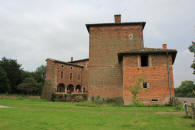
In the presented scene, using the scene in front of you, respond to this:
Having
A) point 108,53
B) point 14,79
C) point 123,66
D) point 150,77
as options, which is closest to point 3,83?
point 14,79

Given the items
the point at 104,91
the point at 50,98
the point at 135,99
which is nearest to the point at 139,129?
the point at 135,99

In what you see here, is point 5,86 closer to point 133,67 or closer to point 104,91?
point 104,91

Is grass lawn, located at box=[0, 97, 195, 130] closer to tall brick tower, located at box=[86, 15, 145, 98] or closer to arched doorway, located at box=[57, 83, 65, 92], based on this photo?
tall brick tower, located at box=[86, 15, 145, 98]

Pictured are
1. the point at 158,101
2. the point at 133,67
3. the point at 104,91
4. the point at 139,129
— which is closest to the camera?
the point at 139,129

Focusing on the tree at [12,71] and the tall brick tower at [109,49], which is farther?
the tree at [12,71]

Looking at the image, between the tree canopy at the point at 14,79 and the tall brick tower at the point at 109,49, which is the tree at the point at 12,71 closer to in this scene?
the tree canopy at the point at 14,79

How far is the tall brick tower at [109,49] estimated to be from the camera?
891 inches

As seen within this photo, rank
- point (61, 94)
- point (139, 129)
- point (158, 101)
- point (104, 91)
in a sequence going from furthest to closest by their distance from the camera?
point (61, 94) → point (104, 91) → point (158, 101) → point (139, 129)

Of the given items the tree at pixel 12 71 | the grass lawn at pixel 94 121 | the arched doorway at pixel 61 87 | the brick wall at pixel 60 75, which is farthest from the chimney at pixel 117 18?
the tree at pixel 12 71

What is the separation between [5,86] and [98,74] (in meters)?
32.1

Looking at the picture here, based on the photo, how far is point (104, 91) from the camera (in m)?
22.6

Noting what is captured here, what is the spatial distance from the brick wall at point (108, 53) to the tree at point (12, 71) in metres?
35.2

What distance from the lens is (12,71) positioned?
4678cm

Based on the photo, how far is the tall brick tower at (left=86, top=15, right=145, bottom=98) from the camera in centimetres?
2264
